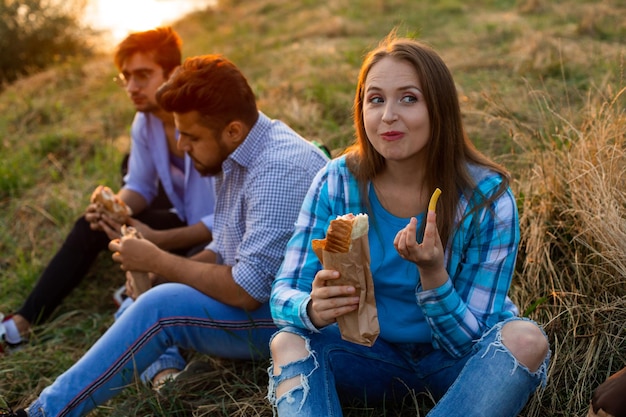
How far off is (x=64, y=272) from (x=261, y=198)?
5.05 ft

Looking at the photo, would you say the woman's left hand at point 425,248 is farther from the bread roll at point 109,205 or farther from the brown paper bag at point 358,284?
the bread roll at point 109,205

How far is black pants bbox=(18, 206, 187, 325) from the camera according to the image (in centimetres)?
353

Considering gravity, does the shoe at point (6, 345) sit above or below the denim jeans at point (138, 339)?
below

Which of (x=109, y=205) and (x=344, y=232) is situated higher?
(x=344, y=232)

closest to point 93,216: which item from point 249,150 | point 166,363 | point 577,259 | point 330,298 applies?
point 166,363

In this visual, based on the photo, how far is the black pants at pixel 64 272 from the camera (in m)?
3.53

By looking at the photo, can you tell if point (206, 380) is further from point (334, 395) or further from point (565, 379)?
point (565, 379)

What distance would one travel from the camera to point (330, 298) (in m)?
1.96

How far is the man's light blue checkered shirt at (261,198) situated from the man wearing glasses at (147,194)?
664mm

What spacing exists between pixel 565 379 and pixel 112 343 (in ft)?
5.12

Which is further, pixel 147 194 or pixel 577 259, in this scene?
pixel 147 194

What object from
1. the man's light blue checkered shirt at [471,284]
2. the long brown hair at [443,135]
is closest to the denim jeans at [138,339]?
the man's light blue checkered shirt at [471,284]

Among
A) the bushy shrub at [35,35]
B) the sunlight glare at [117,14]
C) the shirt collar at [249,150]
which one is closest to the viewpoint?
the shirt collar at [249,150]

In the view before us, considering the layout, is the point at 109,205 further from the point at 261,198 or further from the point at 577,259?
the point at 577,259
